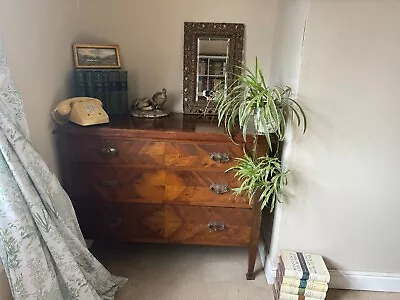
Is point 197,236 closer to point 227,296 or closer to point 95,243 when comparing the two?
point 227,296

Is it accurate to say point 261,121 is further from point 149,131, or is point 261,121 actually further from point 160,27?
point 160,27

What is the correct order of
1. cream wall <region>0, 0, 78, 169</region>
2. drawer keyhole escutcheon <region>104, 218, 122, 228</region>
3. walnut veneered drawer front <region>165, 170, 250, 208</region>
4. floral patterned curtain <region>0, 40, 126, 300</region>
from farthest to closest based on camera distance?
1. drawer keyhole escutcheon <region>104, 218, 122, 228</region>
2. walnut veneered drawer front <region>165, 170, 250, 208</region>
3. cream wall <region>0, 0, 78, 169</region>
4. floral patterned curtain <region>0, 40, 126, 300</region>

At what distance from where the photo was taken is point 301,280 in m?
1.90

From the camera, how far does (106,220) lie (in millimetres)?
2094

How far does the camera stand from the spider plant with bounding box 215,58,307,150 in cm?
179

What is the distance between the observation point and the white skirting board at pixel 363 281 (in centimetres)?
211

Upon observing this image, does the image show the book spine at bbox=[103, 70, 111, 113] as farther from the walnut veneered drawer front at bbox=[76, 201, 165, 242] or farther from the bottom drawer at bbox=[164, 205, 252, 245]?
the bottom drawer at bbox=[164, 205, 252, 245]

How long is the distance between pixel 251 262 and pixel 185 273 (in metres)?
0.38

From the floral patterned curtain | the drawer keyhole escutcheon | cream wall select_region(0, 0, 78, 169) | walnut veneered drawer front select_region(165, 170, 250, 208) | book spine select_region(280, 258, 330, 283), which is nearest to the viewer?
the floral patterned curtain

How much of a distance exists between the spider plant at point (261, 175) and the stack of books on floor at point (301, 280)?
0.35m

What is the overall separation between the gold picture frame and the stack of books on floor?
4.80 feet

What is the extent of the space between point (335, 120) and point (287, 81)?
1.04ft

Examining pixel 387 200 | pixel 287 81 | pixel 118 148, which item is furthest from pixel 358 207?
pixel 118 148

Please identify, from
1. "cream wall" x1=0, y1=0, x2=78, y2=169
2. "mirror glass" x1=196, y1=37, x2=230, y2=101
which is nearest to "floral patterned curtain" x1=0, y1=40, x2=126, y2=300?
"cream wall" x1=0, y1=0, x2=78, y2=169
